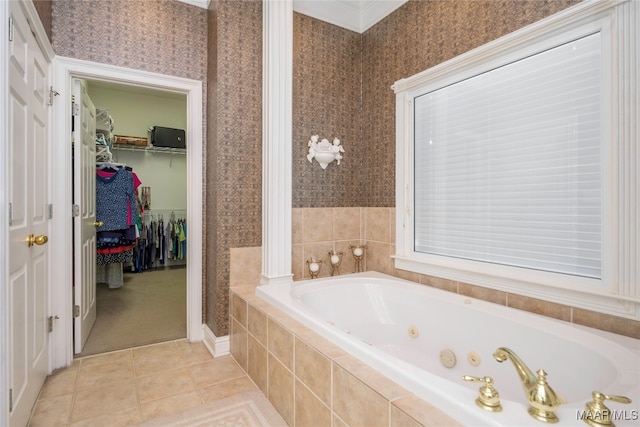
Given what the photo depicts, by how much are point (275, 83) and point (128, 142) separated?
12.1 feet

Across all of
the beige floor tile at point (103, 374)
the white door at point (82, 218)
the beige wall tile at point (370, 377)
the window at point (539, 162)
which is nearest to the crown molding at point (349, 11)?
the window at point (539, 162)

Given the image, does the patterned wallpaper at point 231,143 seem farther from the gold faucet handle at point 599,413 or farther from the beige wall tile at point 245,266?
the gold faucet handle at point 599,413

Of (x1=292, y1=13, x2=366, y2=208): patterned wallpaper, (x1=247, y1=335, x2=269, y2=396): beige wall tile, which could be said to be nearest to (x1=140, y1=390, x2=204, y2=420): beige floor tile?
(x1=247, y1=335, x2=269, y2=396): beige wall tile

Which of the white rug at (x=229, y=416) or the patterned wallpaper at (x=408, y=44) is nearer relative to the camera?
the white rug at (x=229, y=416)

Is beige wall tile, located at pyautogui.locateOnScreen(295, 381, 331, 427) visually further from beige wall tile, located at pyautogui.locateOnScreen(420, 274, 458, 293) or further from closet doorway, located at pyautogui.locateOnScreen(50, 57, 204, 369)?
closet doorway, located at pyautogui.locateOnScreen(50, 57, 204, 369)

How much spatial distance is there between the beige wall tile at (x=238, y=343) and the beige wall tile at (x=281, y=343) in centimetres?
42

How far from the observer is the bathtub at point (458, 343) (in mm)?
1016

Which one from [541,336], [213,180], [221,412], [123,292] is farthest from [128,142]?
[541,336]

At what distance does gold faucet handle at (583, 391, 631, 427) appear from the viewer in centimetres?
85

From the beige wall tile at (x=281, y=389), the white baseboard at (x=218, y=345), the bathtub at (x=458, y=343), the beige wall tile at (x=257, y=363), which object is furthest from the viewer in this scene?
the white baseboard at (x=218, y=345)

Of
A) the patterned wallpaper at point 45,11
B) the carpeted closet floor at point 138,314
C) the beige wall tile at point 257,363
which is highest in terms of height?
the patterned wallpaper at point 45,11

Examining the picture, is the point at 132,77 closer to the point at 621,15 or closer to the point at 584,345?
the point at 621,15

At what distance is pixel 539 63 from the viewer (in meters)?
1.80

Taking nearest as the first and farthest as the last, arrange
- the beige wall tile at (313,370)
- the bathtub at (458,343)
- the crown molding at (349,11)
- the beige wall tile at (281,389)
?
the bathtub at (458,343) < the beige wall tile at (313,370) < the beige wall tile at (281,389) < the crown molding at (349,11)
